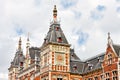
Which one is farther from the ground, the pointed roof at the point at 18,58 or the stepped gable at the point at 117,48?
the pointed roof at the point at 18,58

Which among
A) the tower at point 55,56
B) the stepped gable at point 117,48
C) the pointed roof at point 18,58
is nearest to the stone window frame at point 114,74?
the stepped gable at point 117,48

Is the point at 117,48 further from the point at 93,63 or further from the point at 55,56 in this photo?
the point at 55,56

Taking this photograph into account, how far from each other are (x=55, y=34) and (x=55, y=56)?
18.4ft

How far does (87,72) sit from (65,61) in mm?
5436

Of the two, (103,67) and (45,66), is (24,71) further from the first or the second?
(103,67)

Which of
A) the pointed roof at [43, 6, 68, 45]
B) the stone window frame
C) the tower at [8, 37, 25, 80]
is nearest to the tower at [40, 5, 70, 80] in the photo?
the pointed roof at [43, 6, 68, 45]

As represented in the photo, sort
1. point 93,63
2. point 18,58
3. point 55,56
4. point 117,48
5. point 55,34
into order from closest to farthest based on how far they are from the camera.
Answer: point 117,48
point 55,56
point 93,63
point 55,34
point 18,58

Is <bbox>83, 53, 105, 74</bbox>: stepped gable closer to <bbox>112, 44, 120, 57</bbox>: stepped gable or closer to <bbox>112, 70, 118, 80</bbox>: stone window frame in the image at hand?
<bbox>112, 70, 118, 80</bbox>: stone window frame

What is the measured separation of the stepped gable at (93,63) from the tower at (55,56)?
489 centimetres

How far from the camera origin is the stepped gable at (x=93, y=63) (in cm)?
6895

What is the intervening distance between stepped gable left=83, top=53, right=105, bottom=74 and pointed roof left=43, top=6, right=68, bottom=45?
7.27 meters

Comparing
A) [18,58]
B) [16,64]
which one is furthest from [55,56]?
[18,58]

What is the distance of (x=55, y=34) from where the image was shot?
72438 mm

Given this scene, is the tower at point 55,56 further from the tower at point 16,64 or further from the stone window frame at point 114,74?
the tower at point 16,64
